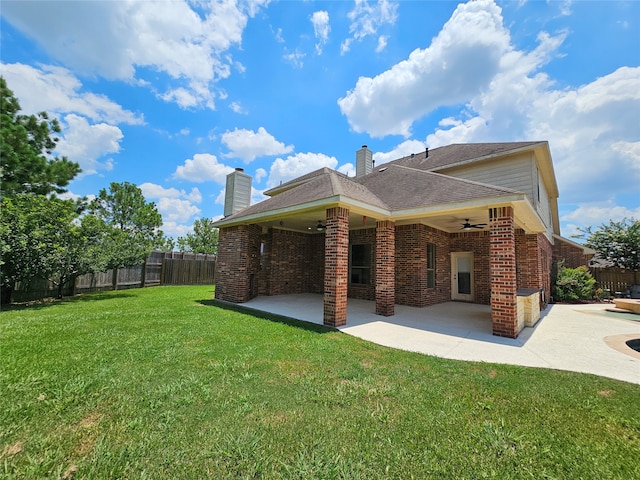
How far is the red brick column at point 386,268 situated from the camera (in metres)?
7.52

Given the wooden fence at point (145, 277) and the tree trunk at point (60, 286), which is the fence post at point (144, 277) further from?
the tree trunk at point (60, 286)

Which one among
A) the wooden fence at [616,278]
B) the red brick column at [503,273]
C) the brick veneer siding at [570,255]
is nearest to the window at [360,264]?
the red brick column at [503,273]

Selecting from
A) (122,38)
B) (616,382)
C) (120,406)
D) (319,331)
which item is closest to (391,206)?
(319,331)

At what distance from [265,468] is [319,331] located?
12.8 feet

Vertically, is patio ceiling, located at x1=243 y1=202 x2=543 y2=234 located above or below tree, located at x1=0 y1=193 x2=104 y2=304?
above

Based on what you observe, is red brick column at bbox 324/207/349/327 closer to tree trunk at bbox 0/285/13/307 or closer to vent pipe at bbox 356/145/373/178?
vent pipe at bbox 356/145/373/178

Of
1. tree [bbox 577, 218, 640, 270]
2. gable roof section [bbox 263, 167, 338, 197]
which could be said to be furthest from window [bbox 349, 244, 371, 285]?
tree [bbox 577, 218, 640, 270]

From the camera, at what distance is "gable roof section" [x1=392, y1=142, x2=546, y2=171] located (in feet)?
31.1

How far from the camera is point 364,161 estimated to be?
13391 millimetres

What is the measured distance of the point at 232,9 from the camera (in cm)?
730

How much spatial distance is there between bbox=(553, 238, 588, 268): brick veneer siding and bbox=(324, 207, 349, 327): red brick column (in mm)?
16138

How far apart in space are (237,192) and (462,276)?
10513mm

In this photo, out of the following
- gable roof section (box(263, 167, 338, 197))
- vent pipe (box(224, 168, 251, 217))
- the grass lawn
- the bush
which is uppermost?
gable roof section (box(263, 167, 338, 197))

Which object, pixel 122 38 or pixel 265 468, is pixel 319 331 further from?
pixel 122 38
